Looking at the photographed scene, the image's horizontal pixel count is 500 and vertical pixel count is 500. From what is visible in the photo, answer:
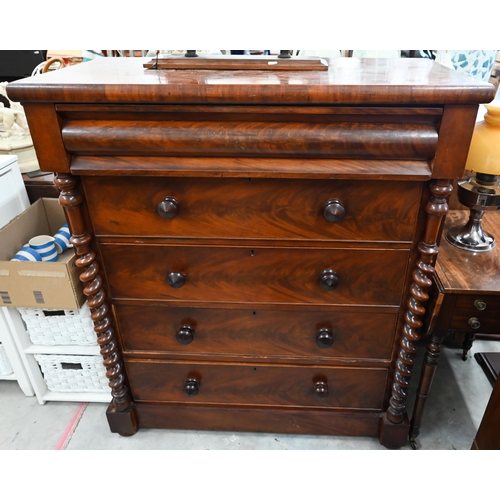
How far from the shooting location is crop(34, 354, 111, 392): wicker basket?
147cm

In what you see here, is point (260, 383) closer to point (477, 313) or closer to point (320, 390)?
point (320, 390)

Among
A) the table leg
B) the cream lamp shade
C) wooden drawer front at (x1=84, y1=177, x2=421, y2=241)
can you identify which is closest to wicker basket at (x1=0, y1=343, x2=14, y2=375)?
wooden drawer front at (x1=84, y1=177, x2=421, y2=241)

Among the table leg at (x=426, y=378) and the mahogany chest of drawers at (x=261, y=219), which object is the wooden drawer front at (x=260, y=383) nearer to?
the mahogany chest of drawers at (x=261, y=219)

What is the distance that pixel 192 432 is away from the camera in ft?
4.76

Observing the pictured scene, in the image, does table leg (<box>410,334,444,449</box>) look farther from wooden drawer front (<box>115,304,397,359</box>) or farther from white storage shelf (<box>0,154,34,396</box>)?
white storage shelf (<box>0,154,34,396</box>)

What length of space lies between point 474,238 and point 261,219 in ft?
2.13

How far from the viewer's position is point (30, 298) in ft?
4.26

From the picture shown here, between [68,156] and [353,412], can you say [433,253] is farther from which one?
[68,156]

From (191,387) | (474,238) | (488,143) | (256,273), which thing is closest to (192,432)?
(191,387)

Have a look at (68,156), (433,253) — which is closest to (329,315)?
(433,253)

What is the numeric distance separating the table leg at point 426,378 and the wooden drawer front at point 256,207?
0.38 metres

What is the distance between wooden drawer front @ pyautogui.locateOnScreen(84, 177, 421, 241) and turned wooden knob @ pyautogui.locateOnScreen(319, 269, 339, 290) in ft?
0.32

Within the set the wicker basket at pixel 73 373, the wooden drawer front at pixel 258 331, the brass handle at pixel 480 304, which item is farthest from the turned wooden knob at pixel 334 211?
the wicker basket at pixel 73 373
